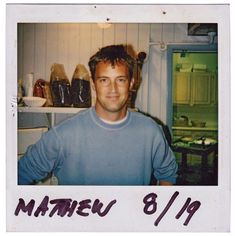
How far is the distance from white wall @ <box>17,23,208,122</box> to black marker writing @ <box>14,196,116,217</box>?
32cm

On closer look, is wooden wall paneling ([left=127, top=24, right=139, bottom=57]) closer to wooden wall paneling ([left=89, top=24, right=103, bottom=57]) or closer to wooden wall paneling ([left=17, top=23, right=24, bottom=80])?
wooden wall paneling ([left=89, top=24, right=103, bottom=57])

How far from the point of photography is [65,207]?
151 cm

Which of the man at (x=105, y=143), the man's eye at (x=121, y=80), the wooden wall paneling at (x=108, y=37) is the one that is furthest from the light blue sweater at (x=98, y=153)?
the wooden wall paneling at (x=108, y=37)

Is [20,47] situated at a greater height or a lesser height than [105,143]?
greater

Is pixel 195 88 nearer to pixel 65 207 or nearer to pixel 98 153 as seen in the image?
pixel 98 153

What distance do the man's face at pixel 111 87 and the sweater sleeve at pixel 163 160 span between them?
15cm

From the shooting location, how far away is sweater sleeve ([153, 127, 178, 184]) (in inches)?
60.1

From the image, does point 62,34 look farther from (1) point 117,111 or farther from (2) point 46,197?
(2) point 46,197

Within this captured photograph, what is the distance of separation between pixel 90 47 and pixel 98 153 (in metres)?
0.32

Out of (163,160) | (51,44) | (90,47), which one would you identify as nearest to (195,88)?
(163,160)

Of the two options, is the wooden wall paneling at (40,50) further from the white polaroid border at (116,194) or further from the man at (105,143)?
the man at (105,143)

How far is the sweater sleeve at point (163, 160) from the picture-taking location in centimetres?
153

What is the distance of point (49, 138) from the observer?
1520mm

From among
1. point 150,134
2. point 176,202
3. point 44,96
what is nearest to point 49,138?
point 44,96
